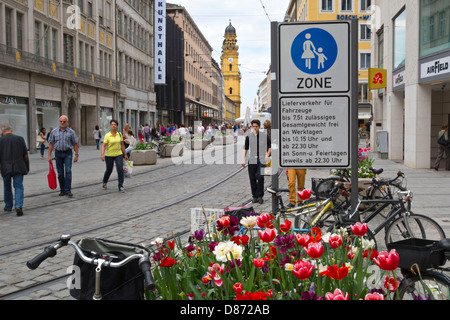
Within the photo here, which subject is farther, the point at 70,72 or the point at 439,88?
the point at 70,72

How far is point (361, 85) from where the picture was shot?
182 ft

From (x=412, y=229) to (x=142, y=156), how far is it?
16.5 meters

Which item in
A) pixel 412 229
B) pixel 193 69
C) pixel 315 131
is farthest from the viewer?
pixel 193 69

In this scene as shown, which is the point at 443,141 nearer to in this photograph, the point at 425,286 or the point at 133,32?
the point at 425,286

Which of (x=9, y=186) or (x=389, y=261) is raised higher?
(x=389, y=261)

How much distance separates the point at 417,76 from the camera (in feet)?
57.6

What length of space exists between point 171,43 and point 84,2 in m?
24.6

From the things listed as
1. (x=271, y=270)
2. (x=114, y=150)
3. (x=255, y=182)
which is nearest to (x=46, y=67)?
(x=114, y=150)

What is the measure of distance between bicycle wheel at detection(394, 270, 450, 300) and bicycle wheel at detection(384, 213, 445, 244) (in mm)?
2917

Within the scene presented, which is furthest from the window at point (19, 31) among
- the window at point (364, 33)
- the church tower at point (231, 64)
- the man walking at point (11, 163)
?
the church tower at point (231, 64)

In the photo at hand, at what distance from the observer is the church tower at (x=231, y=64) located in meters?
155

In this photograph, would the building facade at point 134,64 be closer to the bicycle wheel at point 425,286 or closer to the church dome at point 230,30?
the bicycle wheel at point 425,286

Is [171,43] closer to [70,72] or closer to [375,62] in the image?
[70,72]

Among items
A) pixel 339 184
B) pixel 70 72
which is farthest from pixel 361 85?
pixel 339 184
